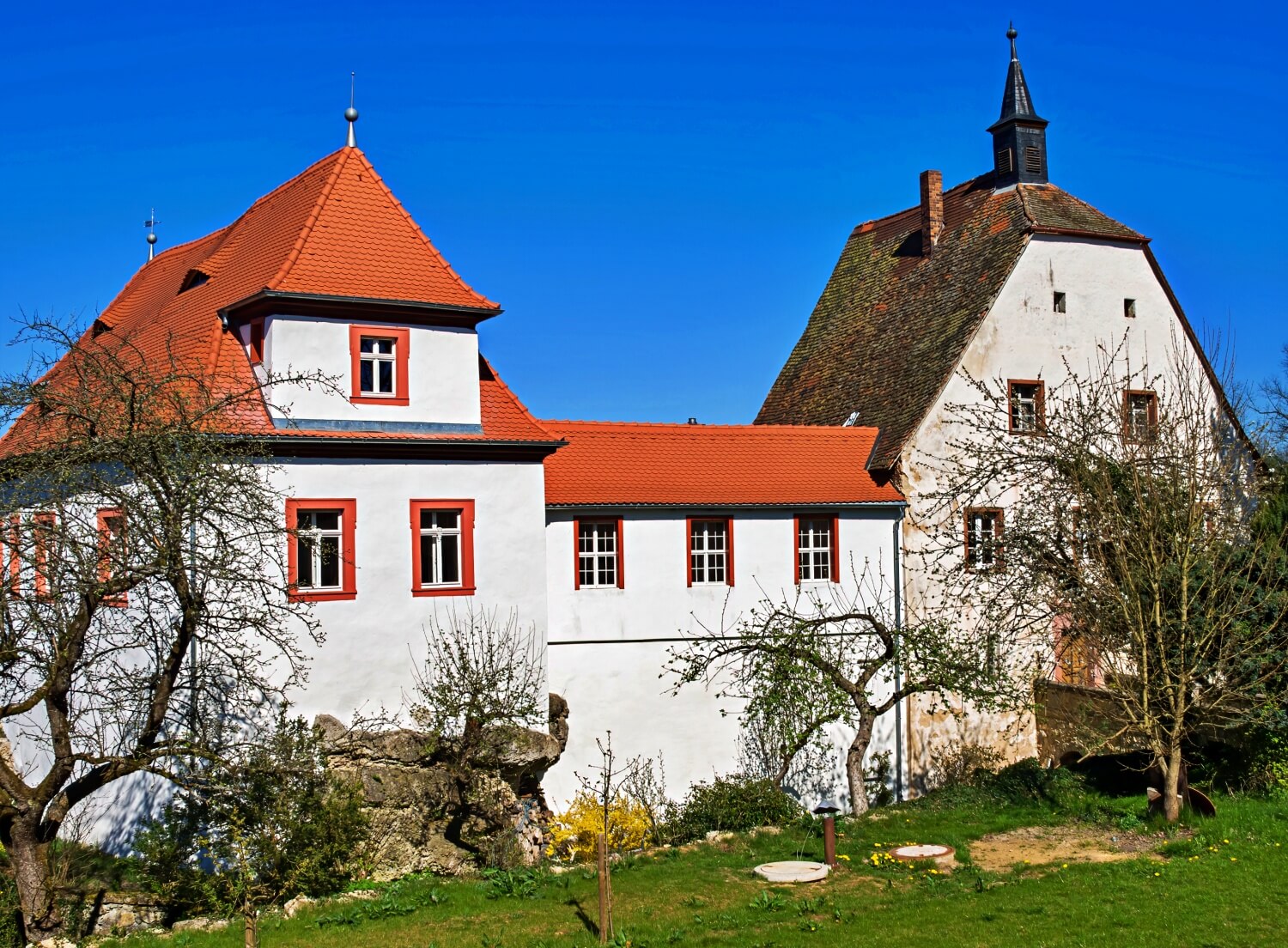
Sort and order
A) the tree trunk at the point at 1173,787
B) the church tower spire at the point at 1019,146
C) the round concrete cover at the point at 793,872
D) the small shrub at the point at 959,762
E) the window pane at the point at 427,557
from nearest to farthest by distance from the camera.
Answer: the round concrete cover at the point at 793,872
the tree trunk at the point at 1173,787
the window pane at the point at 427,557
the small shrub at the point at 959,762
the church tower spire at the point at 1019,146

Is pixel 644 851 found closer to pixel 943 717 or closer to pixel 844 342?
pixel 943 717

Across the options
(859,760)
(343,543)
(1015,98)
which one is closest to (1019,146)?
(1015,98)

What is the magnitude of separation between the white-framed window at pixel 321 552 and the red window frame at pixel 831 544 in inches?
340

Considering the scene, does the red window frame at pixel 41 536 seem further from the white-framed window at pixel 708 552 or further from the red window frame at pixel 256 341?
the white-framed window at pixel 708 552

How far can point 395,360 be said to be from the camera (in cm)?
2055

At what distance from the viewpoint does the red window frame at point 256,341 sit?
2027cm

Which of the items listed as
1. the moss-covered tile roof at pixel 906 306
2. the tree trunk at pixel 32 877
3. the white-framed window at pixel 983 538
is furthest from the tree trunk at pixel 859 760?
the tree trunk at pixel 32 877

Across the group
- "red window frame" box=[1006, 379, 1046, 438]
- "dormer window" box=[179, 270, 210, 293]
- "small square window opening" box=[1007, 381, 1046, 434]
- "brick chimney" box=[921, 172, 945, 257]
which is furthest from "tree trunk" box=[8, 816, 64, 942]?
"brick chimney" box=[921, 172, 945, 257]

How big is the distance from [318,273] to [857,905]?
12.3m

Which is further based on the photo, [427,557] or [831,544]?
[831,544]

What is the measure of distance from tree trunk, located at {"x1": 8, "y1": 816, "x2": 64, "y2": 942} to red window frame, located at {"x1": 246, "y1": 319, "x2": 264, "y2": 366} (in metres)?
8.40

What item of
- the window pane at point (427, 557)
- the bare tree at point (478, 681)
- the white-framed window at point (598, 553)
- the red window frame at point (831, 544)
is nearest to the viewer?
the bare tree at point (478, 681)

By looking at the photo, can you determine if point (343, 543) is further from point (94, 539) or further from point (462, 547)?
point (94, 539)

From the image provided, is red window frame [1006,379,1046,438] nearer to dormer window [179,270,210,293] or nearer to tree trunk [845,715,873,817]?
tree trunk [845,715,873,817]
